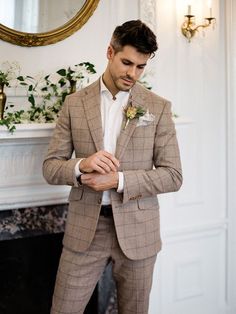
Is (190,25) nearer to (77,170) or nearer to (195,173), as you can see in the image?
(195,173)

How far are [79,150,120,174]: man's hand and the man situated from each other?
59 millimetres

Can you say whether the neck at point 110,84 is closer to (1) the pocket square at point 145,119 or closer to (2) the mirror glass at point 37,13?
(1) the pocket square at point 145,119

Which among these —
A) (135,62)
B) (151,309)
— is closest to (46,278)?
(151,309)

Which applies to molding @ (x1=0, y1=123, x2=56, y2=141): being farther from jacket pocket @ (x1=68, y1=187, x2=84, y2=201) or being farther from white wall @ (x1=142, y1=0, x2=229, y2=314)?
white wall @ (x1=142, y1=0, x2=229, y2=314)

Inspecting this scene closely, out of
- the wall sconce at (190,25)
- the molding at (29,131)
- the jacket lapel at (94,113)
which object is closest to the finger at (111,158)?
the jacket lapel at (94,113)

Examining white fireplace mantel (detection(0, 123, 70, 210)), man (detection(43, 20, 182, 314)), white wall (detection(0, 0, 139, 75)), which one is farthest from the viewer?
white wall (detection(0, 0, 139, 75))

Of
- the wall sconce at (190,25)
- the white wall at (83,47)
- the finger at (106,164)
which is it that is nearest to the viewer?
the finger at (106,164)

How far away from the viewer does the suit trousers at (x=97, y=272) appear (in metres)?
1.68

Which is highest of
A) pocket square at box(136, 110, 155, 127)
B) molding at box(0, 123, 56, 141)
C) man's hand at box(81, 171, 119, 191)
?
pocket square at box(136, 110, 155, 127)

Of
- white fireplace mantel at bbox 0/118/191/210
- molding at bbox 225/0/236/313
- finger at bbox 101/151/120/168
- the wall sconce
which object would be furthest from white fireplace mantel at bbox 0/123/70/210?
molding at bbox 225/0/236/313

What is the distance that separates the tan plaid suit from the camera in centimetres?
163

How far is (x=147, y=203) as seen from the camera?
1713mm

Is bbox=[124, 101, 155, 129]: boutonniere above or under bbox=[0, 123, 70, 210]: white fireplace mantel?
above

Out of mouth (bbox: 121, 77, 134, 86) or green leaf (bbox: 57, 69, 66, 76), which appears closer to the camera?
mouth (bbox: 121, 77, 134, 86)
